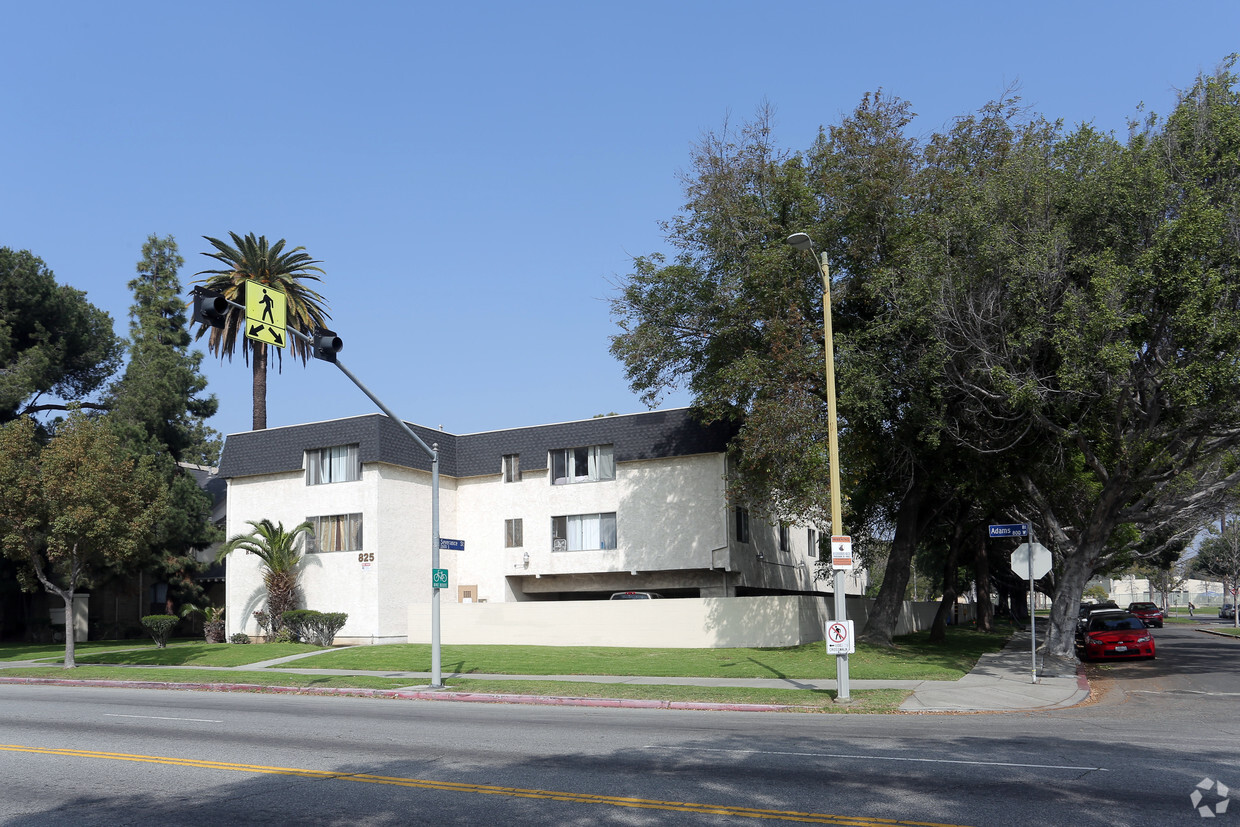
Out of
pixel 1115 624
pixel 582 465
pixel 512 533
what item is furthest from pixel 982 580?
pixel 512 533

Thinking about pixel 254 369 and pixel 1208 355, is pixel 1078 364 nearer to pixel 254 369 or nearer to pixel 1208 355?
pixel 1208 355

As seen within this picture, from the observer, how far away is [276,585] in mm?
36094

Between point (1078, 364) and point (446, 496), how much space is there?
25.9m

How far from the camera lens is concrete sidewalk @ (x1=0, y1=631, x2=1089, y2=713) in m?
17.4

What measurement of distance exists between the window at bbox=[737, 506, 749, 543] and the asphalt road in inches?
795

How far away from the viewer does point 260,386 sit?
1823 inches

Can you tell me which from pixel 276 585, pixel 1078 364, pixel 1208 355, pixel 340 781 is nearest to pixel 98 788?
pixel 340 781

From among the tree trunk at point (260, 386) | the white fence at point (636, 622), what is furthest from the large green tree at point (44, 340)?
the white fence at point (636, 622)

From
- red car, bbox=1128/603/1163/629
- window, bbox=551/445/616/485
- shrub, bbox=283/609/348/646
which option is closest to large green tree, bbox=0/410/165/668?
shrub, bbox=283/609/348/646

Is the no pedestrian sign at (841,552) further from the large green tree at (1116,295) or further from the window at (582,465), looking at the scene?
the window at (582,465)

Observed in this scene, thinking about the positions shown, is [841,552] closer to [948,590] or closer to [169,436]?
[948,590]

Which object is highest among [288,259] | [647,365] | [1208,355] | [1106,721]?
[288,259]

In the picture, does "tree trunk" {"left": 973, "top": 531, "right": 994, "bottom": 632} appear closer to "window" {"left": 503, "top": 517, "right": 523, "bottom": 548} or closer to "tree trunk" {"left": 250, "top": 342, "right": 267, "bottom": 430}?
"window" {"left": 503, "top": 517, "right": 523, "bottom": 548}

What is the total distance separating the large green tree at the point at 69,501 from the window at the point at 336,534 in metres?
6.72
